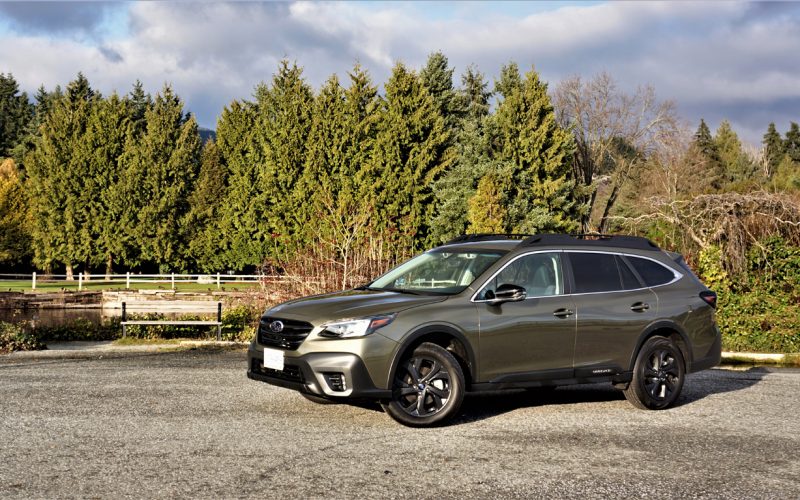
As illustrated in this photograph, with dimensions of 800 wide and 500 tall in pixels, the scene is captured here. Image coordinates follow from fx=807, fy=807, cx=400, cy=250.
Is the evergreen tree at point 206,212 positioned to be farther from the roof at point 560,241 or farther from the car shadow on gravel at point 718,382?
the roof at point 560,241

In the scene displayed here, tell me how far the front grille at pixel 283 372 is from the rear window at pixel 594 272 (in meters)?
3.03

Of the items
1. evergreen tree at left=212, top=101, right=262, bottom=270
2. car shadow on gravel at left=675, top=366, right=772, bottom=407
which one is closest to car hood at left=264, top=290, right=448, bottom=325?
car shadow on gravel at left=675, top=366, right=772, bottom=407

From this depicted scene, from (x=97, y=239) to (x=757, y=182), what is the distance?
40.5 m

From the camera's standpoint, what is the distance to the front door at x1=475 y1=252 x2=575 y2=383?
7.68 m

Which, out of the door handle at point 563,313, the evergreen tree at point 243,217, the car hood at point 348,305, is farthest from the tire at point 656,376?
the evergreen tree at point 243,217

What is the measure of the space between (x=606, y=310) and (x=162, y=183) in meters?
46.8

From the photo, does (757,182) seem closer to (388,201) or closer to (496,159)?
(496,159)

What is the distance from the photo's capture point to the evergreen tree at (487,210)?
38625mm

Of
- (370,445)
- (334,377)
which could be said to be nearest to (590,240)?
(334,377)

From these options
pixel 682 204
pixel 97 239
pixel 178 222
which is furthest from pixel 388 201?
pixel 682 204

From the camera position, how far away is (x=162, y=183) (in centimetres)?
5159

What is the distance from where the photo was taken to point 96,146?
52.1 metres

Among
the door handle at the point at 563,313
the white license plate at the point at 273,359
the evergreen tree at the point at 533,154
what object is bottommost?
the white license plate at the point at 273,359

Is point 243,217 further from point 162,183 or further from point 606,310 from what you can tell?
point 606,310
